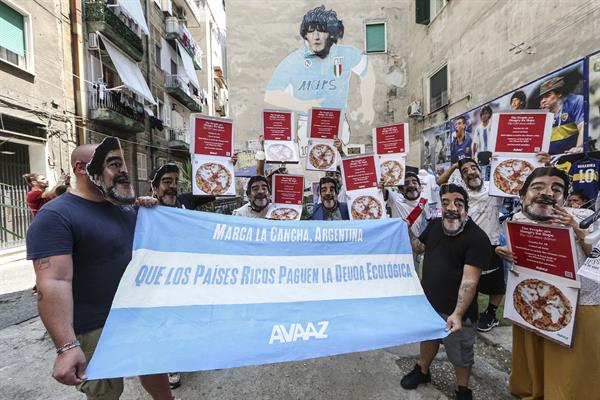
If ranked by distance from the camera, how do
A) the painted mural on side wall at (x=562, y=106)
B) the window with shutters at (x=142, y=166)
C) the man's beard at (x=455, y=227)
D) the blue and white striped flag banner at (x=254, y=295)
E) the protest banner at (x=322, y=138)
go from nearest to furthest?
the blue and white striped flag banner at (x=254, y=295)
the man's beard at (x=455, y=227)
the protest banner at (x=322, y=138)
the painted mural on side wall at (x=562, y=106)
the window with shutters at (x=142, y=166)

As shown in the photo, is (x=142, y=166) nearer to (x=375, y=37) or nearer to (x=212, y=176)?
(x=375, y=37)

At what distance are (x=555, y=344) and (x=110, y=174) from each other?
11.1 feet

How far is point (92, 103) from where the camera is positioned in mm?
13914

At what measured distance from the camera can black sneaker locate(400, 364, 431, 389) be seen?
3.13 meters

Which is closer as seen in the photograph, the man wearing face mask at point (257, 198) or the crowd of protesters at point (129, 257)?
the crowd of protesters at point (129, 257)

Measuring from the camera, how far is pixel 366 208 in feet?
13.2

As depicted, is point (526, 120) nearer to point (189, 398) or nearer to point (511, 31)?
point (189, 398)

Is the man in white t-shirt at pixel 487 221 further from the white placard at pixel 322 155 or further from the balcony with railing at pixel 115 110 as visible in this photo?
the balcony with railing at pixel 115 110

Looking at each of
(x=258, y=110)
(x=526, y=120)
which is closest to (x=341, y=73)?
(x=258, y=110)

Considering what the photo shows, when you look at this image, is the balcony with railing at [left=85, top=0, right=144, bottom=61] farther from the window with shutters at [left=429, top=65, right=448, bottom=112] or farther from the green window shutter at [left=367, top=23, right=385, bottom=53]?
the window with shutters at [left=429, top=65, right=448, bottom=112]

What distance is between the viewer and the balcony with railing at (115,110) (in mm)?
13844

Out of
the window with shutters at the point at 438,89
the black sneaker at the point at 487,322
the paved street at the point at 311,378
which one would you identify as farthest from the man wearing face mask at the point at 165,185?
the window with shutters at the point at 438,89

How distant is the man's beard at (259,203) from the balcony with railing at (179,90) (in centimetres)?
2100

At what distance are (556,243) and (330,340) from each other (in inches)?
68.9
